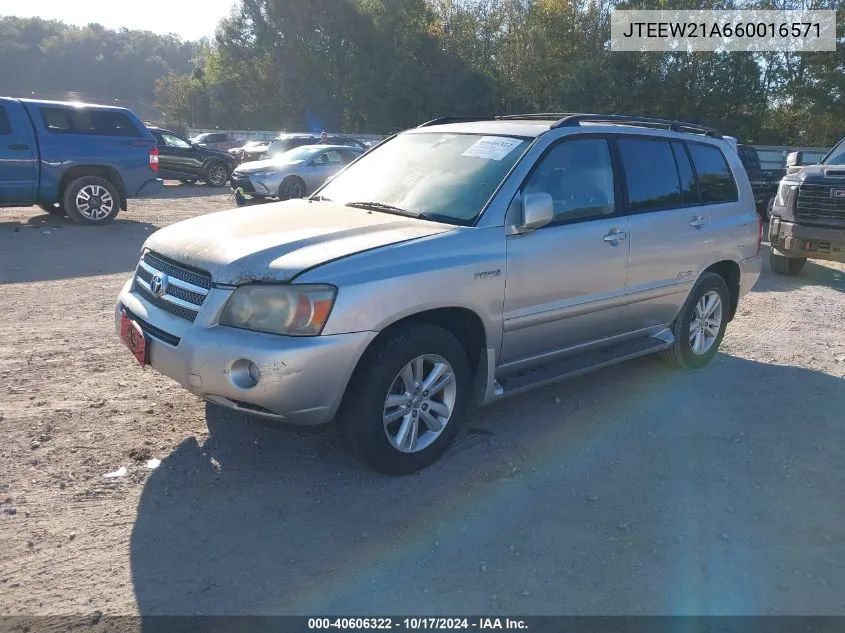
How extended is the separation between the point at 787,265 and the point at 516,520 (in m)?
8.58

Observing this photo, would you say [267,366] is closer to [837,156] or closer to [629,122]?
[629,122]

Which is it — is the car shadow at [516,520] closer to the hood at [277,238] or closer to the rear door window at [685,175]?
the hood at [277,238]

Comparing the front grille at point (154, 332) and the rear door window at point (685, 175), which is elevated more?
the rear door window at point (685, 175)

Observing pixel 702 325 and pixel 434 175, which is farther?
pixel 702 325

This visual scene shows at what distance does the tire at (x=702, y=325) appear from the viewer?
555 centimetres

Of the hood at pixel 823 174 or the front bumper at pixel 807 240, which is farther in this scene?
the hood at pixel 823 174

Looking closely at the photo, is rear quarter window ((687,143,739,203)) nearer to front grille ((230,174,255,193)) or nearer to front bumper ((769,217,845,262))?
front bumper ((769,217,845,262))

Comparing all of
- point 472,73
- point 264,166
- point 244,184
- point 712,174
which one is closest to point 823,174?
point 712,174

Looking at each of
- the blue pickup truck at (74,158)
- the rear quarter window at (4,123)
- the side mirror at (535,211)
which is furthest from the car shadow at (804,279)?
the rear quarter window at (4,123)

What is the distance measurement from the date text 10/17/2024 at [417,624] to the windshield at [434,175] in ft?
7.00

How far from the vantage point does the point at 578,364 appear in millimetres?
4641

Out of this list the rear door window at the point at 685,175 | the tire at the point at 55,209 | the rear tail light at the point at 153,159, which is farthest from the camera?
the rear tail light at the point at 153,159

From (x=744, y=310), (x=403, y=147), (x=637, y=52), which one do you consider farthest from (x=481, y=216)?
(x=637, y=52)

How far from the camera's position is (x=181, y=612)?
2.73 meters
